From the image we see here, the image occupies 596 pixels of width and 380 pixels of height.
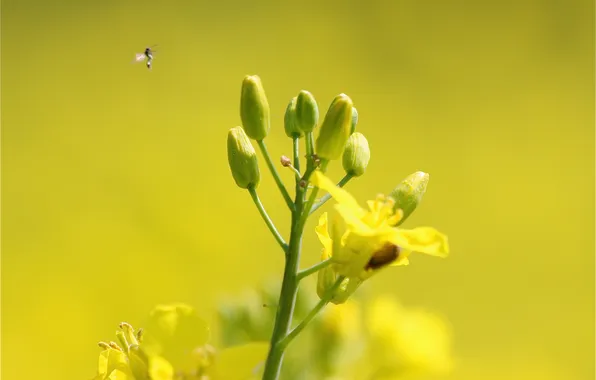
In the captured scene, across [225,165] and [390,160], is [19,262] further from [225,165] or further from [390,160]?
[390,160]

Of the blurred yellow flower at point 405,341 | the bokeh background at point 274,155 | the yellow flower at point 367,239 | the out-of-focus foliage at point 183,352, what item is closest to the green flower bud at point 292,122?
the yellow flower at point 367,239

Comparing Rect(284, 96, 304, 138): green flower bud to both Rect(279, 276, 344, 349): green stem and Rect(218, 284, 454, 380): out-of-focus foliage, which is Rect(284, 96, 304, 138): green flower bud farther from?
Rect(218, 284, 454, 380): out-of-focus foliage

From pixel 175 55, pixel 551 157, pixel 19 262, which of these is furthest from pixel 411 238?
pixel 551 157

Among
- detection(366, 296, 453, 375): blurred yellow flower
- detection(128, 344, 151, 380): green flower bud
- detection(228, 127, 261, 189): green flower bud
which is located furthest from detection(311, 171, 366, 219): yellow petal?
detection(366, 296, 453, 375): blurred yellow flower

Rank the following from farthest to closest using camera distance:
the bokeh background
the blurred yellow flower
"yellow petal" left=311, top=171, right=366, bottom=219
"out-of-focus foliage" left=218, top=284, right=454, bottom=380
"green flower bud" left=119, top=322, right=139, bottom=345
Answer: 1. the bokeh background
2. the blurred yellow flower
3. "out-of-focus foliage" left=218, top=284, right=454, bottom=380
4. "green flower bud" left=119, top=322, right=139, bottom=345
5. "yellow petal" left=311, top=171, right=366, bottom=219

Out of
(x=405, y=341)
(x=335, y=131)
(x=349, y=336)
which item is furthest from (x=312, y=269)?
(x=405, y=341)

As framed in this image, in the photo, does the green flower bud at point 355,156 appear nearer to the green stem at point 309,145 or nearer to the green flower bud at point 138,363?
the green stem at point 309,145
